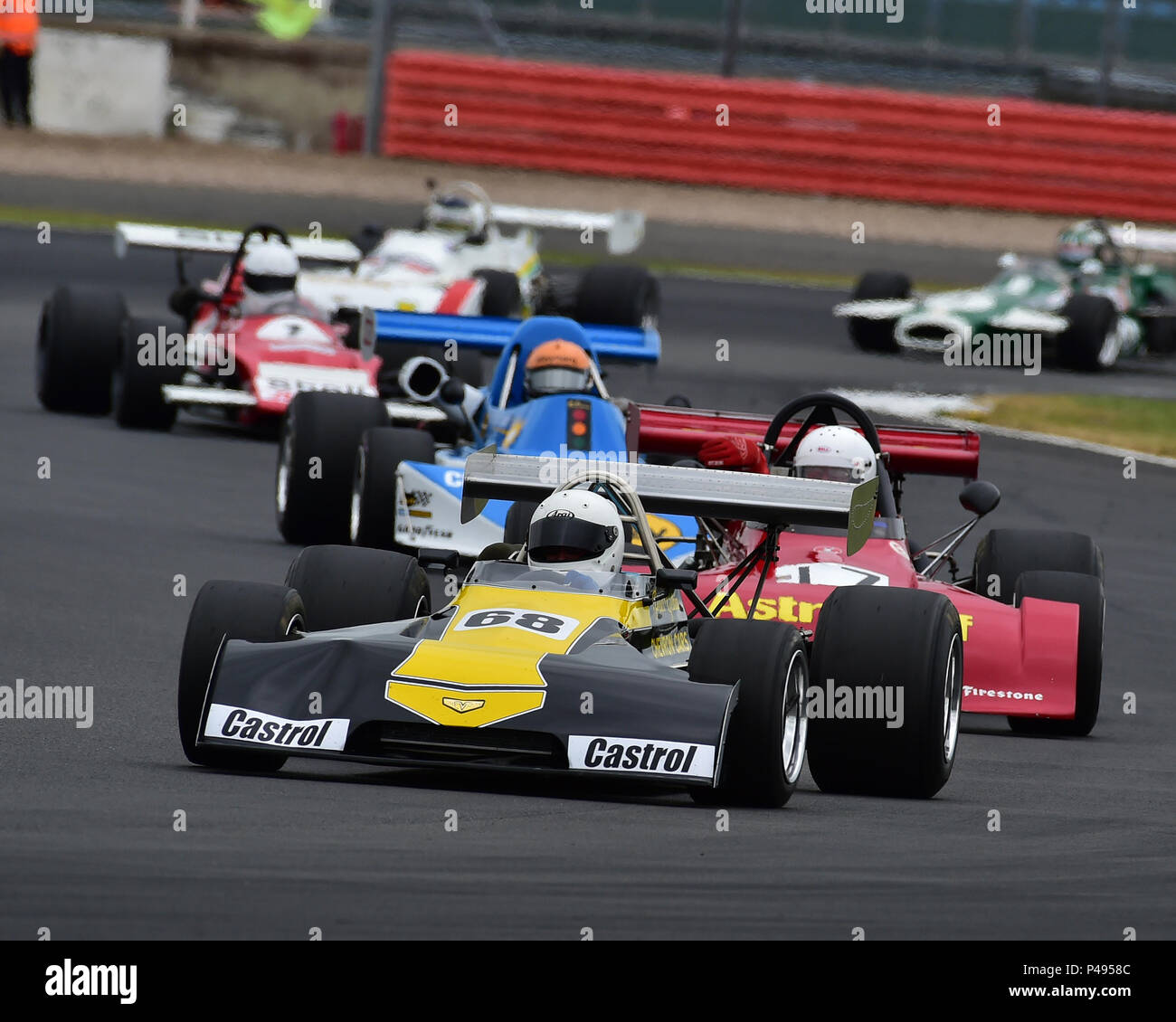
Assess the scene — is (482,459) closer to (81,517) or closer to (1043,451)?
(81,517)

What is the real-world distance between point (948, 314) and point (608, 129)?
26.4 feet

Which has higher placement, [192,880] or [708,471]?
[708,471]

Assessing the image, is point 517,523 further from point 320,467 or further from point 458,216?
point 458,216

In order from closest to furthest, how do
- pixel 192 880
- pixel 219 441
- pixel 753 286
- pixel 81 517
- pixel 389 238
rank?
pixel 192 880 → pixel 81 517 → pixel 219 441 → pixel 389 238 → pixel 753 286

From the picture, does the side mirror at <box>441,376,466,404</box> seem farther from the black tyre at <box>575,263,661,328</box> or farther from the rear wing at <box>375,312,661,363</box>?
the black tyre at <box>575,263,661,328</box>

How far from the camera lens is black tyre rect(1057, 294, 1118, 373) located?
95.5 ft

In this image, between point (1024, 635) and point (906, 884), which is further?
point (1024, 635)

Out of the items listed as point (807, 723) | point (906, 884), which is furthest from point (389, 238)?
point (906, 884)

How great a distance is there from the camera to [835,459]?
40.6ft

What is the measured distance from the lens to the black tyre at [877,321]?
98.3 feet

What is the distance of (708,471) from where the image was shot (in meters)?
10.6

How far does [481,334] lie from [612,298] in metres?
8.23

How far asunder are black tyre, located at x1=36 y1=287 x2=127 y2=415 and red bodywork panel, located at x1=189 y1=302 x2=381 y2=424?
679 millimetres

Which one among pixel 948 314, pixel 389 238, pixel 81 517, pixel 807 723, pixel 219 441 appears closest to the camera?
pixel 807 723
